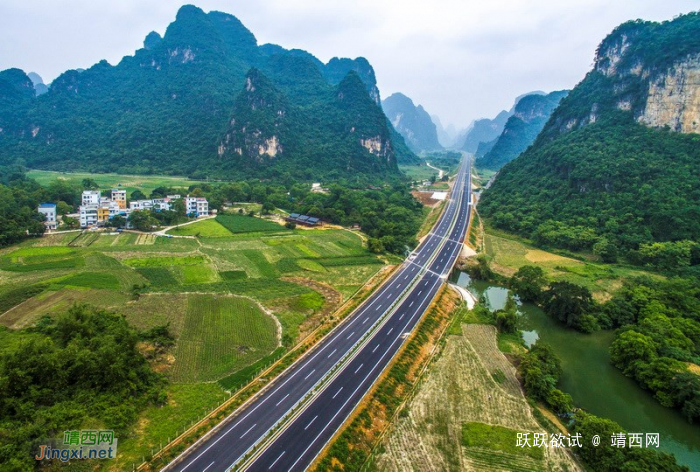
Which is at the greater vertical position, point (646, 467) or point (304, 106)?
point (304, 106)

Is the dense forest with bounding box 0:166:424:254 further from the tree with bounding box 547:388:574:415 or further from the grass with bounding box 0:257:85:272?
the tree with bounding box 547:388:574:415

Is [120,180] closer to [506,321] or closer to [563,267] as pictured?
[506,321]

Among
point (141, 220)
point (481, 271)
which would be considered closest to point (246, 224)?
point (141, 220)

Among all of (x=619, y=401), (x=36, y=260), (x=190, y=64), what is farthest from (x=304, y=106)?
(x=619, y=401)

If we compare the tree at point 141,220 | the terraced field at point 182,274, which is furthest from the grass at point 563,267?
the tree at point 141,220

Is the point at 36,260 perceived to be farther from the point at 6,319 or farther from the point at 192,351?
the point at 192,351

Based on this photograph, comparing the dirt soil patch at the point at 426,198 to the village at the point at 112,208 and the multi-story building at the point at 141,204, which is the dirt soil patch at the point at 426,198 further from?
the multi-story building at the point at 141,204

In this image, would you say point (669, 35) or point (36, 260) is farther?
point (669, 35)

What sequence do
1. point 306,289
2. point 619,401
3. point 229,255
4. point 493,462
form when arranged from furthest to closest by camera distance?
point 229,255 < point 306,289 < point 619,401 < point 493,462

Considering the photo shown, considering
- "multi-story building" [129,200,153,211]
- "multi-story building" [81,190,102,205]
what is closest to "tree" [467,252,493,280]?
"multi-story building" [129,200,153,211]
